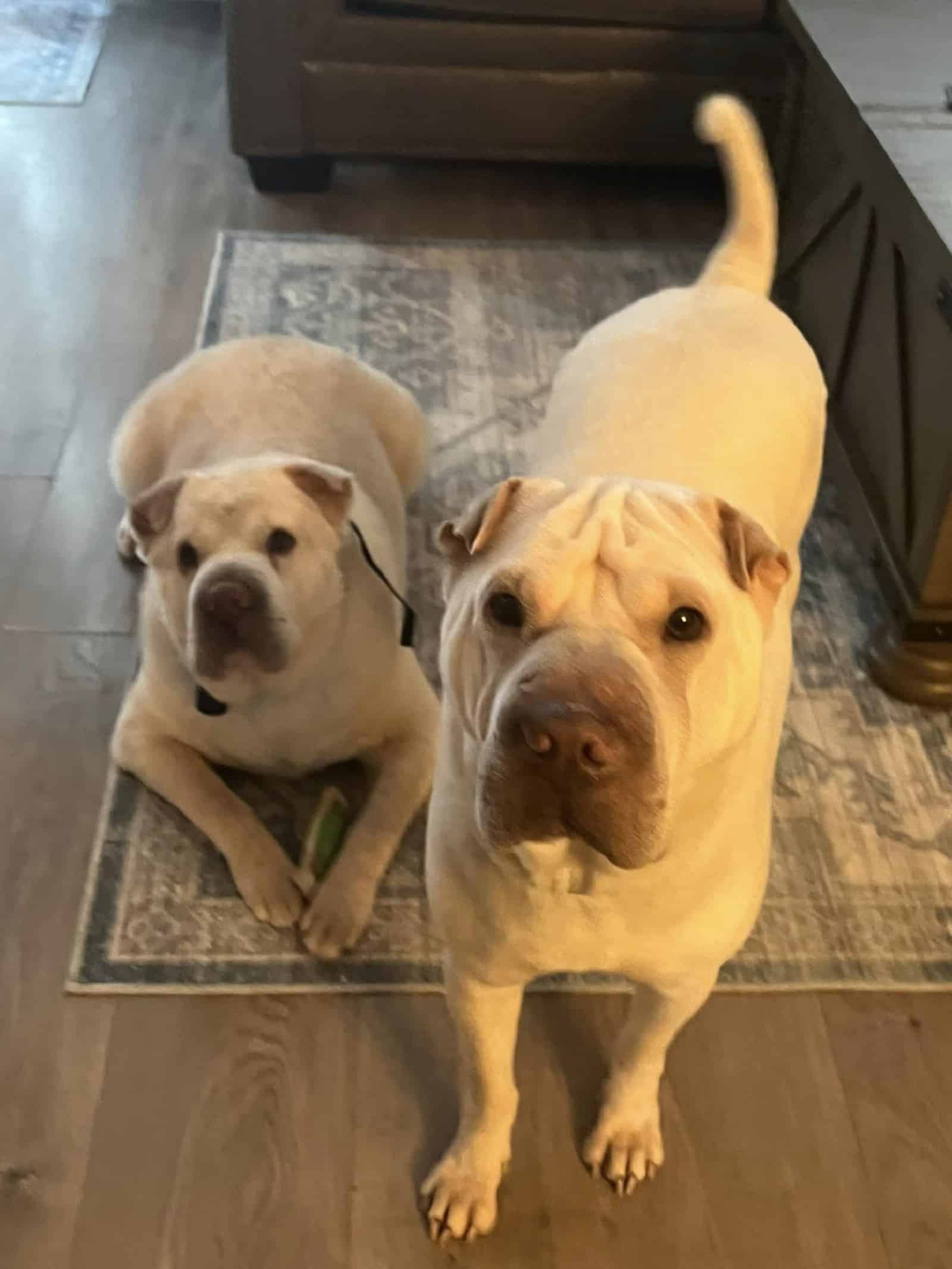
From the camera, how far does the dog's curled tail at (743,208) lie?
5.12 ft

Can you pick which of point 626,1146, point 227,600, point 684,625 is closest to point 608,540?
point 684,625

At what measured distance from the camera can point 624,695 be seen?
809 millimetres

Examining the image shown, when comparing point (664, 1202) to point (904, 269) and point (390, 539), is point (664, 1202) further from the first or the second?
point (904, 269)

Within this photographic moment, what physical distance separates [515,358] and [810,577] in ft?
2.61

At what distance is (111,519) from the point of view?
2.08 meters

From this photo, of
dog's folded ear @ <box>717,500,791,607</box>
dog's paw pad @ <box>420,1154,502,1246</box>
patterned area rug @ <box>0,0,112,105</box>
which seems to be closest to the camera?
dog's folded ear @ <box>717,500,791,607</box>

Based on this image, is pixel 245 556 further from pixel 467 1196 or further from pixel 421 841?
pixel 467 1196

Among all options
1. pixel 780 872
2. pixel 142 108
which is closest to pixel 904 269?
pixel 780 872

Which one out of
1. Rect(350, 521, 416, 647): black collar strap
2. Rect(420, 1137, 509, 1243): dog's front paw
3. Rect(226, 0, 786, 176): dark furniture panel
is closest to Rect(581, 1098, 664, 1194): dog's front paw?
Rect(420, 1137, 509, 1243): dog's front paw

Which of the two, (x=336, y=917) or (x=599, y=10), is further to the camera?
(x=599, y=10)

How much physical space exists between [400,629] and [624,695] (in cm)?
91

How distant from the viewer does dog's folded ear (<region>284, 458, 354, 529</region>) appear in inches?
58.6

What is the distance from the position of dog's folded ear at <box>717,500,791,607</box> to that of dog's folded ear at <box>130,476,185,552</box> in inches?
30.5

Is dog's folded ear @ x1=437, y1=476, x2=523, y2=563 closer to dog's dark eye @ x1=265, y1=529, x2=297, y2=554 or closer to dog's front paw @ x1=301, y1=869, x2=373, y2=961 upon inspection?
dog's dark eye @ x1=265, y1=529, x2=297, y2=554
